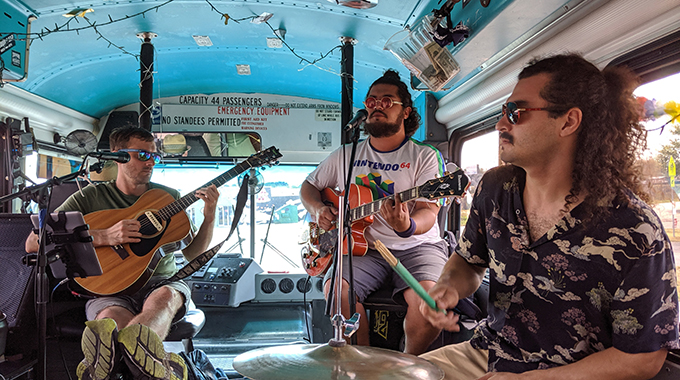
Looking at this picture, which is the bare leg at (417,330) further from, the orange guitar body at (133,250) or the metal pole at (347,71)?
the metal pole at (347,71)

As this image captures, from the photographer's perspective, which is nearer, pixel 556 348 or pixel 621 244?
pixel 621 244

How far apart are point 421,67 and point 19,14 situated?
9.68 ft

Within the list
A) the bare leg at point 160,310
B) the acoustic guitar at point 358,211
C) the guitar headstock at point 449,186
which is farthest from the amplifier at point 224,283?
the guitar headstock at point 449,186

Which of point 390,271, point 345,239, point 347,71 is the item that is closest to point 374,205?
point 345,239

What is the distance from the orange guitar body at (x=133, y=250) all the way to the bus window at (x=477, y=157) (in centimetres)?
190

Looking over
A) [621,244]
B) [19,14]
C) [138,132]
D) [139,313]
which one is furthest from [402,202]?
[19,14]

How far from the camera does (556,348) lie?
4.63 feet

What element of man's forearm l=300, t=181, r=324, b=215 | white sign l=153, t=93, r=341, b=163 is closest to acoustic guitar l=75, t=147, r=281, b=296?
man's forearm l=300, t=181, r=324, b=215

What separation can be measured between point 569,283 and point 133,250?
2296 millimetres

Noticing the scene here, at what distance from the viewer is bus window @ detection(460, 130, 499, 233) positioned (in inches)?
126

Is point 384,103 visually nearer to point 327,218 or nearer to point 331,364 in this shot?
point 327,218

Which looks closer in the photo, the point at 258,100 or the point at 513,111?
the point at 513,111

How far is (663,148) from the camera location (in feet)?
5.77

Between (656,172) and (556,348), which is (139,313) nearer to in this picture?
(556,348)
